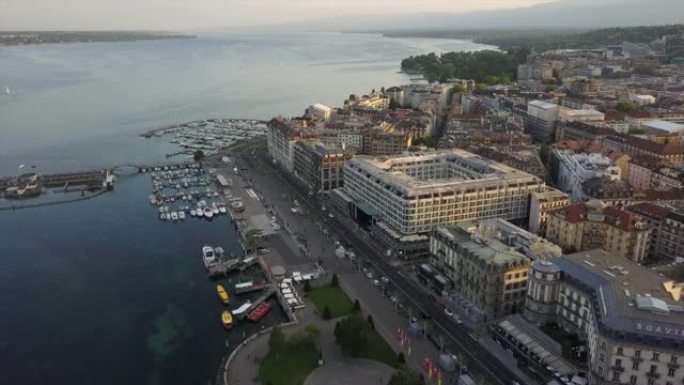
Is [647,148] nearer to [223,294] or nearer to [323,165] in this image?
[323,165]

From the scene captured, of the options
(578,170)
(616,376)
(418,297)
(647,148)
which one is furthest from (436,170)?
(616,376)

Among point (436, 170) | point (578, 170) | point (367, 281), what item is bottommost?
point (367, 281)

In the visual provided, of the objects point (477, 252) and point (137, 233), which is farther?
point (137, 233)

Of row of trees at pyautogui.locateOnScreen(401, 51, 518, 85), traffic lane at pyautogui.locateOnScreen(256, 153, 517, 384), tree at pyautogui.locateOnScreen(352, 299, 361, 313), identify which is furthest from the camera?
row of trees at pyautogui.locateOnScreen(401, 51, 518, 85)

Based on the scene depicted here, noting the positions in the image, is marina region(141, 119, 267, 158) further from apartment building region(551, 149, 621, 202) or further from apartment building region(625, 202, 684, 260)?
apartment building region(625, 202, 684, 260)

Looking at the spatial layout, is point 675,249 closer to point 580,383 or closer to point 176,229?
point 580,383

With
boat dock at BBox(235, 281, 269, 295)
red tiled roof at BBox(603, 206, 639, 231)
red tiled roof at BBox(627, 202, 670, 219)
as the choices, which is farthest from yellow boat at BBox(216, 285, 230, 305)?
red tiled roof at BBox(627, 202, 670, 219)

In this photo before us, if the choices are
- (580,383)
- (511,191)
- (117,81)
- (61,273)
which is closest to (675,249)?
(511,191)
